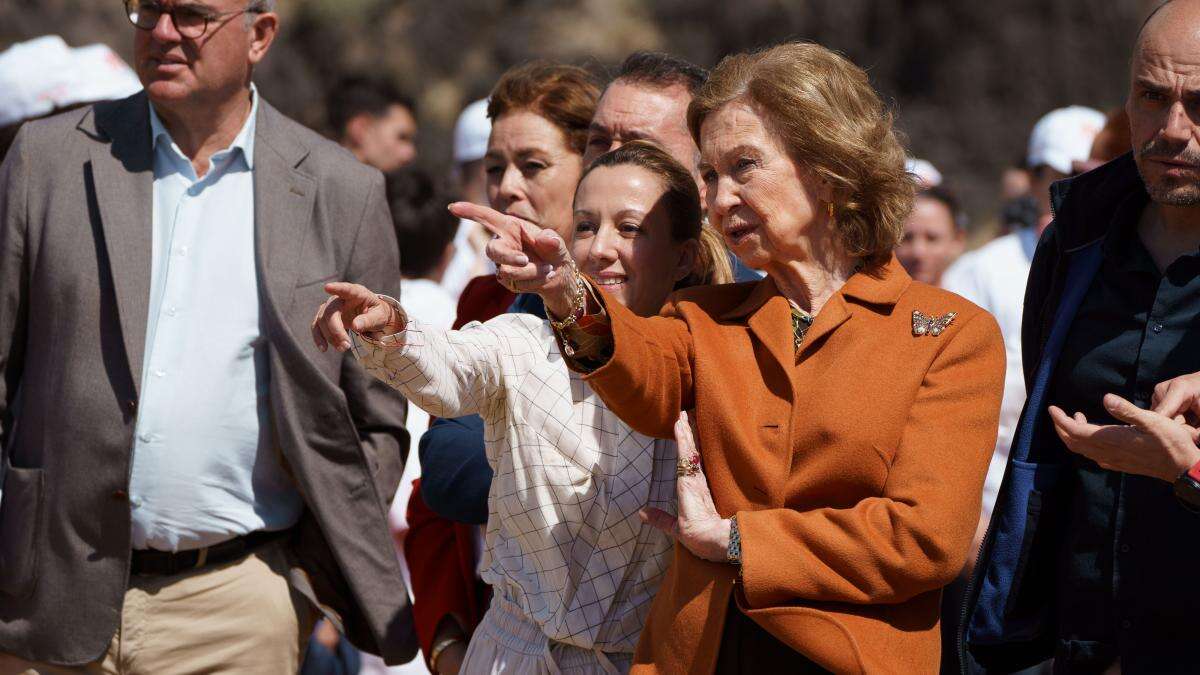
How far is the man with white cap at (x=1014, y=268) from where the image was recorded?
540cm

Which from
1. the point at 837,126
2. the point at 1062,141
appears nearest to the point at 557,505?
the point at 837,126

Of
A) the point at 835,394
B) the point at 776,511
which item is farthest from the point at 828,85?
the point at 776,511

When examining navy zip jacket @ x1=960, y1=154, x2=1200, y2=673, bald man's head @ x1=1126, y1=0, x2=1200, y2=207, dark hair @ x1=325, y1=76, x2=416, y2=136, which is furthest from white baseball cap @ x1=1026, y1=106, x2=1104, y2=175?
bald man's head @ x1=1126, y1=0, x2=1200, y2=207

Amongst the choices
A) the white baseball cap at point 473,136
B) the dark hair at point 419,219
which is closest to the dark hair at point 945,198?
the white baseball cap at point 473,136

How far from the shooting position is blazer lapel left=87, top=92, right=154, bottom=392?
4004 millimetres

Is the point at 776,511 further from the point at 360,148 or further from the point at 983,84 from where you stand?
the point at 983,84

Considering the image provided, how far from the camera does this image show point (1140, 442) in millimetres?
2887

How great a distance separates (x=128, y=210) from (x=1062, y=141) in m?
5.19

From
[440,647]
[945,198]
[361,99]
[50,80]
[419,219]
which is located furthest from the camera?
[945,198]

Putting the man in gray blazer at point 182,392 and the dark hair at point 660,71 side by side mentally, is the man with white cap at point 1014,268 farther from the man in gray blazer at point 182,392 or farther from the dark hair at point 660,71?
the man in gray blazer at point 182,392

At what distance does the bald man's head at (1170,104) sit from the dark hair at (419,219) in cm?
344

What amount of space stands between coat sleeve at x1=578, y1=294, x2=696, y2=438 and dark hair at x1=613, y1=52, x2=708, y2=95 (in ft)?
3.85

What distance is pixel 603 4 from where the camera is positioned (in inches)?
806

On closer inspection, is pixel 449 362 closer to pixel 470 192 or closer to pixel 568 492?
pixel 568 492
